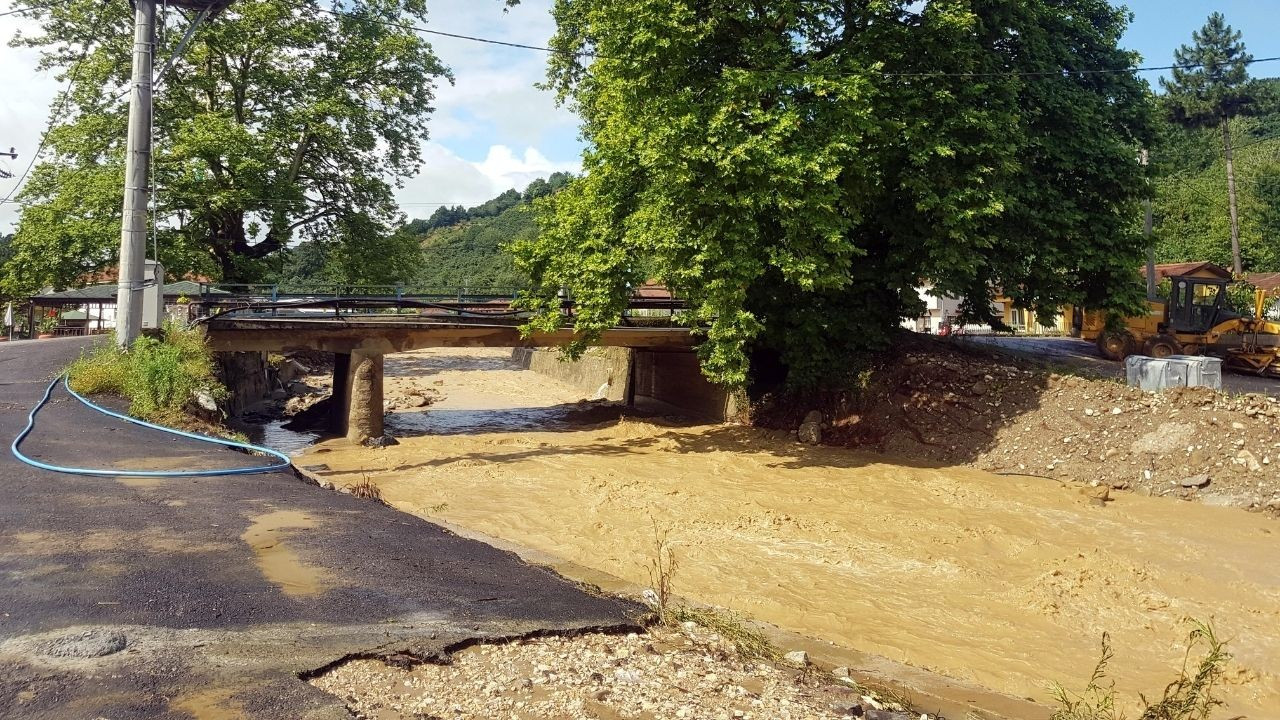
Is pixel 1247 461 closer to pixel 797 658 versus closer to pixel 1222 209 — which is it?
pixel 797 658

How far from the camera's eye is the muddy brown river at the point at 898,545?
7875 mm

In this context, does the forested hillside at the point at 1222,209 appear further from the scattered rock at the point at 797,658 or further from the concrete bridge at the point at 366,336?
the scattered rock at the point at 797,658

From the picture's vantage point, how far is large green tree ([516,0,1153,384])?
47.8ft

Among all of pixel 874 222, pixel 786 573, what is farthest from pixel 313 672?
Answer: pixel 874 222

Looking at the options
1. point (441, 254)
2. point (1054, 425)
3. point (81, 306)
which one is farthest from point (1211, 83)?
point (441, 254)

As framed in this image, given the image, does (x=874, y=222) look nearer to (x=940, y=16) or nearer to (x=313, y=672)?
(x=940, y=16)

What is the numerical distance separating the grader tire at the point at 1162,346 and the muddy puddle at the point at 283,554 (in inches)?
978

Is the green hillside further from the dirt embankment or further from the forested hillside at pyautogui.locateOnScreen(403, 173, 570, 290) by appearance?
the dirt embankment

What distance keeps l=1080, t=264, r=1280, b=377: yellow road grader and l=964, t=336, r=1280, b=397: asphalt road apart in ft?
1.91

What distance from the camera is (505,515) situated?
40.8 ft

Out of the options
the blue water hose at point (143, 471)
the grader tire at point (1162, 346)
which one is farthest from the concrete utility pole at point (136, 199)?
the grader tire at point (1162, 346)

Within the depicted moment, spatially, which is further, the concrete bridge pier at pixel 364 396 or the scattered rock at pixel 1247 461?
the concrete bridge pier at pixel 364 396

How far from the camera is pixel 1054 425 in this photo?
1605cm

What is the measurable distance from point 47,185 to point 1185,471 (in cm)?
3305
